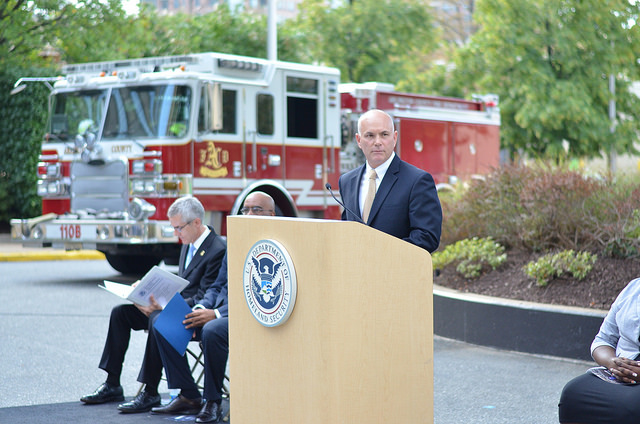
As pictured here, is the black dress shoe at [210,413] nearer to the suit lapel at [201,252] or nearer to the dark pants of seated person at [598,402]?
the suit lapel at [201,252]

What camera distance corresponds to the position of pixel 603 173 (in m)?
10.4

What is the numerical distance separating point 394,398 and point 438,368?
3763 mm

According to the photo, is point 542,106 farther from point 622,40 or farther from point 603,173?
point 603,173

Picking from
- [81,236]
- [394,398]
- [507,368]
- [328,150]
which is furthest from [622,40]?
[394,398]

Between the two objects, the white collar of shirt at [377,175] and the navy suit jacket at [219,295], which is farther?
the navy suit jacket at [219,295]

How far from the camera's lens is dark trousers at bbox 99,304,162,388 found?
634cm

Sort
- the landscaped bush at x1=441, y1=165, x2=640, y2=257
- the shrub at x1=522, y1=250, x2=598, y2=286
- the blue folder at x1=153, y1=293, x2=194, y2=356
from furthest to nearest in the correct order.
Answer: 1. the landscaped bush at x1=441, y1=165, x2=640, y2=257
2. the shrub at x1=522, y1=250, x2=598, y2=286
3. the blue folder at x1=153, y1=293, x2=194, y2=356

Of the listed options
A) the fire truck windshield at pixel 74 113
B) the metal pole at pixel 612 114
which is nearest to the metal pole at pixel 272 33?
the fire truck windshield at pixel 74 113

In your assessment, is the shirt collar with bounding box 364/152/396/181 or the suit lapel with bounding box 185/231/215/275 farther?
the suit lapel with bounding box 185/231/215/275

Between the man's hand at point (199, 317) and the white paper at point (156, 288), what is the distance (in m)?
0.20

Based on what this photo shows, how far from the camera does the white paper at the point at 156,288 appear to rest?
6176mm

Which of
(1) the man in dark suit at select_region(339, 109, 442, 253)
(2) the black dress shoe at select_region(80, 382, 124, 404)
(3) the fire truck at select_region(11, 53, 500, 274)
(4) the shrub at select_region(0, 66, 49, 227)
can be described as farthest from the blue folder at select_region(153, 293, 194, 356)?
(4) the shrub at select_region(0, 66, 49, 227)

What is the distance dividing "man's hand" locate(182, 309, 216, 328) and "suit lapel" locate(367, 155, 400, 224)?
1.74m

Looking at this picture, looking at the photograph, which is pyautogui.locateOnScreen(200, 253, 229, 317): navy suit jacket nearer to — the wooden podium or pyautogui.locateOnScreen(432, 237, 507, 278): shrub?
the wooden podium
